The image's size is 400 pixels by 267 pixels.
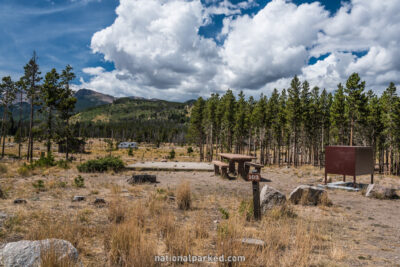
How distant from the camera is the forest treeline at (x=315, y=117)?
34750mm

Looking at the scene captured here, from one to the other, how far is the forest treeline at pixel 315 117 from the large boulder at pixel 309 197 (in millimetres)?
28065

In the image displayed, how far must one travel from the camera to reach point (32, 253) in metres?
Answer: 3.38

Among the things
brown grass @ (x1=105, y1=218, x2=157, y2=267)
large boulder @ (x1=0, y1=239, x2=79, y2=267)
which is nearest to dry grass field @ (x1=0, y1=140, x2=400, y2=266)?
brown grass @ (x1=105, y1=218, x2=157, y2=267)

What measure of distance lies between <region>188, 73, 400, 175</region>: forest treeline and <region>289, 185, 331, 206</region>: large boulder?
2807 centimetres

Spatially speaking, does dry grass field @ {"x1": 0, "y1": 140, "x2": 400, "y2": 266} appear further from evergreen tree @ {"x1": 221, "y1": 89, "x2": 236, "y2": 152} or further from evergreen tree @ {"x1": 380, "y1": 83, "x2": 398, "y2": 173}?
evergreen tree @ {"x1": 221, "y1": 89, "x2": 236, "y2": 152}

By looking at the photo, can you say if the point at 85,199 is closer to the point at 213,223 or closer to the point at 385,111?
the point at 213,223

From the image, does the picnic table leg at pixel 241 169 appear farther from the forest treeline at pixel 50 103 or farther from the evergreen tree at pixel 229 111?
the evergreen tree at pixel 229 111

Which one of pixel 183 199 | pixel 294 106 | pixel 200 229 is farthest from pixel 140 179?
pixel 294 106

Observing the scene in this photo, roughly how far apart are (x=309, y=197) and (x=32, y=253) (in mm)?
9587

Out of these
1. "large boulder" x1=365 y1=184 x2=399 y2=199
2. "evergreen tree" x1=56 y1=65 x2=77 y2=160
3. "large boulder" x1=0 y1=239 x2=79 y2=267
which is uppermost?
"evergreen tree" x1=56 y1=65 x2=77 y2=160

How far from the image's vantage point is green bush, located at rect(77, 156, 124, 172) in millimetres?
17906

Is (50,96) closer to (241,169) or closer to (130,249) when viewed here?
(241,169)

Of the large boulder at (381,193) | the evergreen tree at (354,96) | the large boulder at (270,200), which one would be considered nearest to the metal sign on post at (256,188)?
the large boulder at (270,200)

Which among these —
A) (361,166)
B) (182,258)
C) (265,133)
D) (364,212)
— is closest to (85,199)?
(182,258)
